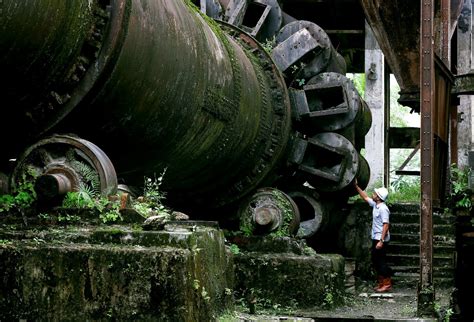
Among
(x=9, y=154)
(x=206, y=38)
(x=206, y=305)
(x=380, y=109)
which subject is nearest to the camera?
(x=206, y=305)

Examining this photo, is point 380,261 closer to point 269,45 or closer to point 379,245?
point 379,245

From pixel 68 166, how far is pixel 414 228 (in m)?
8.36

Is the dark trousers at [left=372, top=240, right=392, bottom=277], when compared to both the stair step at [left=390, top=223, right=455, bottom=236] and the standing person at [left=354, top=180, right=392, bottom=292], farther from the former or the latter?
the stair step at [left=390, top=223, right=455, bottom=236]

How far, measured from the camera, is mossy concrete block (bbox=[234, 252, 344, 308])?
352 inches

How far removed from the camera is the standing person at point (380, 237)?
11375mm

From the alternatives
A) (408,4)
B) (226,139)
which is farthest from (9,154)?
(408,4)

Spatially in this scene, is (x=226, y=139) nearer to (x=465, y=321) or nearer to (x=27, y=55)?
(x=27, y=55)

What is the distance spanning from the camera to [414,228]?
12.9 meters

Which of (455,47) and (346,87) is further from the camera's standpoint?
(455,47)

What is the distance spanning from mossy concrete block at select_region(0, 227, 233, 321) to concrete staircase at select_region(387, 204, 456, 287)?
25.8ft

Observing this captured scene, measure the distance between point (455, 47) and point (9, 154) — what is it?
1316cm

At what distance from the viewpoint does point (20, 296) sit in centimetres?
419

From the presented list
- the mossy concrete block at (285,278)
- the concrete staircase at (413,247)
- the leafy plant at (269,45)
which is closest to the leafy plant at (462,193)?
the concrete staircase at (413,247)

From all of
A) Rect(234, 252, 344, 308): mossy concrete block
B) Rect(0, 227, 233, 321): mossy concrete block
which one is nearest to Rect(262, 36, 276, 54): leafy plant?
Rect(234, 252, 344, 308): mossy concrete block
